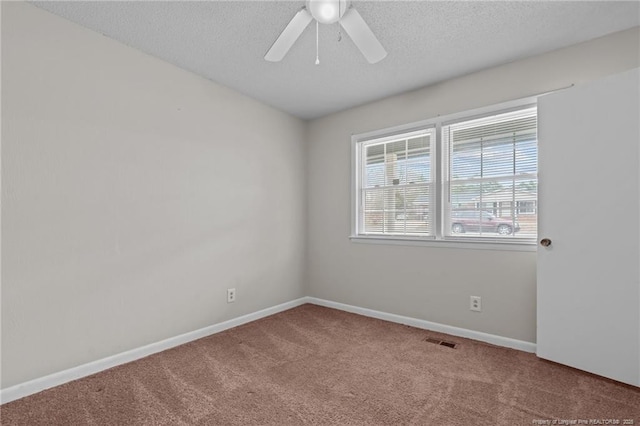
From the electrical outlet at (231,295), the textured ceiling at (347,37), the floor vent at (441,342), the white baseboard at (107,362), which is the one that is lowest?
the floor vent at (441,342)

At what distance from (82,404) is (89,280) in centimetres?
76

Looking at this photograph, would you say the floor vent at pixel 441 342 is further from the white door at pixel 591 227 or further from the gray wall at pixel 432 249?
the white door at pixel 591 227

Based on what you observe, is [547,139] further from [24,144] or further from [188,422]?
[24,144]

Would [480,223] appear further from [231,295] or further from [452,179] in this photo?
[231,295]

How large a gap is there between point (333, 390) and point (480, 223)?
1.89 metres

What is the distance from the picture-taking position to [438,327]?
288 centimetres

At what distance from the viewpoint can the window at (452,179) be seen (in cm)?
252

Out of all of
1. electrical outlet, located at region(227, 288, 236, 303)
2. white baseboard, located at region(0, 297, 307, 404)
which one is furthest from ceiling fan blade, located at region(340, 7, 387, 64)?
white baseboard, located at region(0, 297, 307, 404)

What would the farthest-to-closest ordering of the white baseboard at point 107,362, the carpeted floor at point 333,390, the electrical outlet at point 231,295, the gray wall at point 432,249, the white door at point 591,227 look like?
the electrical outlet at point 231,295
the gray wall at point 432,249
the white door at point 591,227
the white baseboard at point 107,362
the carpeted floor at point 333,390

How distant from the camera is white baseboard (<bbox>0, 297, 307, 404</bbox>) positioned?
1.78 meters

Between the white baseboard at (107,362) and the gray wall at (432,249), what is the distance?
1.21 m

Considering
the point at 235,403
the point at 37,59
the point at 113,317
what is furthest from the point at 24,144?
the point at 235,403

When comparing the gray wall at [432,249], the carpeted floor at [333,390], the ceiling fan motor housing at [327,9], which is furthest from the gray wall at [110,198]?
the ceiling fan motor housing at [327,9]

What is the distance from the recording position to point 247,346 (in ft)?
8.37
